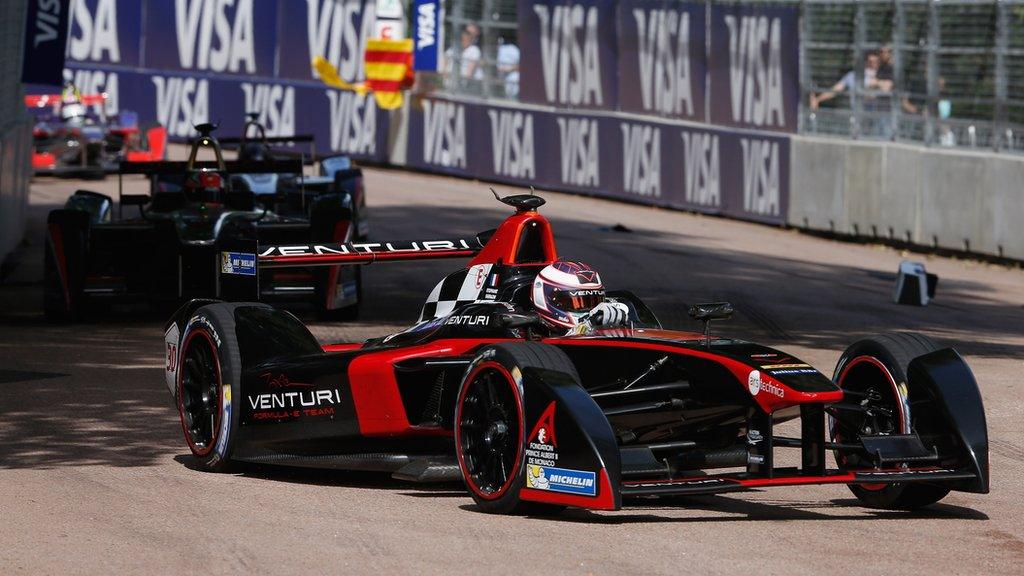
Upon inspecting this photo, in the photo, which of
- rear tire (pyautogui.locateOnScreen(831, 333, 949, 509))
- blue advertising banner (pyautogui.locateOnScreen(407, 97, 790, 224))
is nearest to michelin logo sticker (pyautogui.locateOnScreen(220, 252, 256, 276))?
rear tire (pyautogui.locateOnScreen(831, 333, 949, 509))

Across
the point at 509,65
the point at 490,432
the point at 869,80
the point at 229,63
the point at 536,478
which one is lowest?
the point at 536,478

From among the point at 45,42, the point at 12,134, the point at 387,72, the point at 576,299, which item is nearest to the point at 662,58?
the point at 387,72

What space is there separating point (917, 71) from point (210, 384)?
1495 cm

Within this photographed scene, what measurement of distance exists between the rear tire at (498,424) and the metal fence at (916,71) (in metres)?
14.5

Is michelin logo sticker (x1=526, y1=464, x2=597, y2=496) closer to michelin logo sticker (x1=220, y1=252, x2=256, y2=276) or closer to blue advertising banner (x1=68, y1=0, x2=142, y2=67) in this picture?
michelin logo sticker (x1=220, y1=252, x2=256, y2=276)

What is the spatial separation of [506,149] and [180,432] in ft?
66.7

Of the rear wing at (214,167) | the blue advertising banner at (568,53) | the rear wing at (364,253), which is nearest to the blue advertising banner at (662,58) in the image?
the blue advertising banner at (568,53)

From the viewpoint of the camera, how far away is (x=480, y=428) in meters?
7.28

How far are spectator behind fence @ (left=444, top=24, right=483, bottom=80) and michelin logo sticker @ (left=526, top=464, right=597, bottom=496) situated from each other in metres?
23.8

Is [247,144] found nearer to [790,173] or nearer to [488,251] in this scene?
[790,173]

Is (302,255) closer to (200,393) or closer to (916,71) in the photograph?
(200,393)

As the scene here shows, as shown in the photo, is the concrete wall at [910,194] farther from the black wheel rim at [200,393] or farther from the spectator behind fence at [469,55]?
the black wheel rim at [200,393]

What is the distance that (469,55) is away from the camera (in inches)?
1209

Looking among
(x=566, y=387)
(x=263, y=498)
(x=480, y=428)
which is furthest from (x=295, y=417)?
(x=566, y=387)
